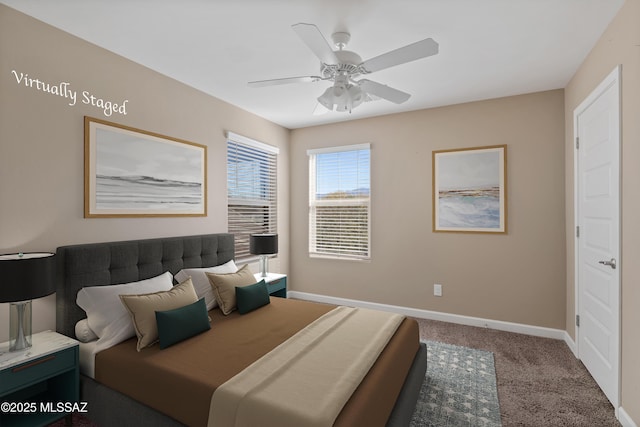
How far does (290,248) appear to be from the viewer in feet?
16.7

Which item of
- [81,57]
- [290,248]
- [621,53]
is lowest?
[290,248]

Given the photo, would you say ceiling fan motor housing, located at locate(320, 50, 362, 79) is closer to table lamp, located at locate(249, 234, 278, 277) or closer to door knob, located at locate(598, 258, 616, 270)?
table lamp, located at locate(249, 234, 278, 277)

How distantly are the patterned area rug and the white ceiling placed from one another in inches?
106

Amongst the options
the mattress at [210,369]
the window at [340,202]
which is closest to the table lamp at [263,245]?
the window at [340,202]

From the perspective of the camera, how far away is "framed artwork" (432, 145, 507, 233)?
371 cm

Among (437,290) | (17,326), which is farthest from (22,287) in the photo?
(437,290)

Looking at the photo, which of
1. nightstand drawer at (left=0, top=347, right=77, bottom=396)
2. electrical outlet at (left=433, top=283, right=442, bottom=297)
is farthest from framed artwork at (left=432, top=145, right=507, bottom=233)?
nightstand drawer at (left=0, top=347, right=77, bottom=396)

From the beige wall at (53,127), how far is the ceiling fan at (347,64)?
1247 millimetres

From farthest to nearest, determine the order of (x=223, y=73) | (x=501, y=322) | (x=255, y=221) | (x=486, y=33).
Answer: (x=255, y=221)
(x=501, y=322)
(x=223, y=73)
(x=486, y=33)

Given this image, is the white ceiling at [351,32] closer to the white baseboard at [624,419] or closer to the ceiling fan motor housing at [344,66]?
the ceiling fan motor housing at [344,66]

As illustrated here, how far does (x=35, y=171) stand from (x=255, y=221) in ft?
8.07

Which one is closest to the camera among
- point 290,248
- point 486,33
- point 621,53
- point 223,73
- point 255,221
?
point 621,53

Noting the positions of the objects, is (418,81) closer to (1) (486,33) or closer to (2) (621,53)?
(1) (486,33)

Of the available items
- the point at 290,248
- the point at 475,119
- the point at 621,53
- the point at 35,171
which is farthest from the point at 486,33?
the point at 290,248
